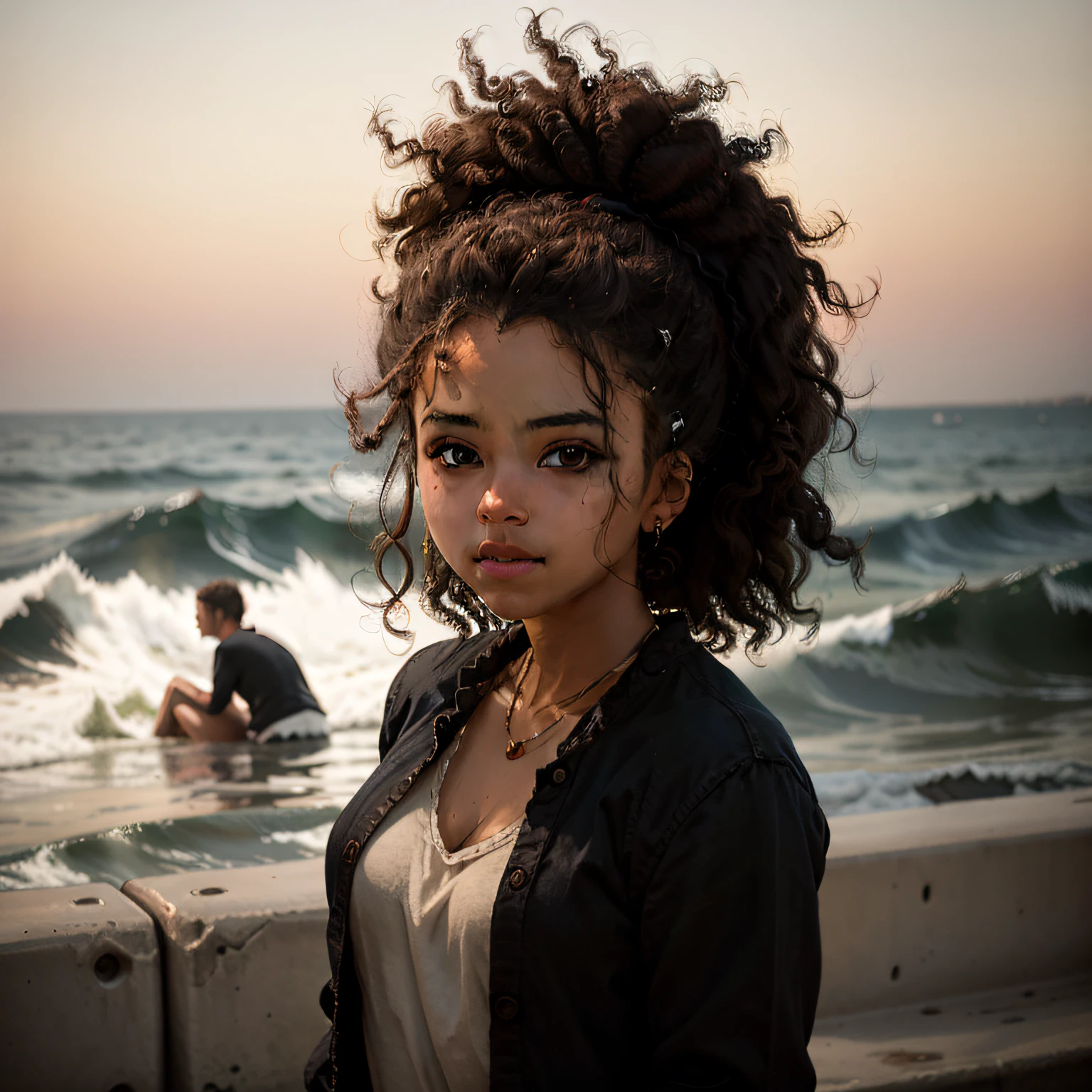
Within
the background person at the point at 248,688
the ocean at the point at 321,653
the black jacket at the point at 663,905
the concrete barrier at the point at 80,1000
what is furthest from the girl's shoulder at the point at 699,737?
the background person at the point at 248,688

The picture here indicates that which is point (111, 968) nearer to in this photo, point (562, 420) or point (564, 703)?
point (564, 703)

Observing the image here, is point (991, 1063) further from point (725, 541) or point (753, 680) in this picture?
point (753, 680)

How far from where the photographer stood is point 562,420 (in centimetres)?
121

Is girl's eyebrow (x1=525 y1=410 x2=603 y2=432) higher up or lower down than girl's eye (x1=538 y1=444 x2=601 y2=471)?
higher up

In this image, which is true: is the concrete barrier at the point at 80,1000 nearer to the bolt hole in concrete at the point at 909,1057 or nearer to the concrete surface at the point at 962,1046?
the concrete surface at the point at 962,1046

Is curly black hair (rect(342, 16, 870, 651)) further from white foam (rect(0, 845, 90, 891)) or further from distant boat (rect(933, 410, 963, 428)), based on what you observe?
distant boat (rect(933, 410, 963, 428))

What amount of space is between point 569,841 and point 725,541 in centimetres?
40

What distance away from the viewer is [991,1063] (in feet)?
7.13

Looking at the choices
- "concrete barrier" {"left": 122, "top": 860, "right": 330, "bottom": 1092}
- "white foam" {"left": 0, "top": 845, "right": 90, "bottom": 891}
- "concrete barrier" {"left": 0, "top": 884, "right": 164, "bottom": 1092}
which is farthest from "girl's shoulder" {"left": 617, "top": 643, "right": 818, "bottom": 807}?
"white foam" {"left": 0, "top": 845, "right": 90, "bottom": 891}

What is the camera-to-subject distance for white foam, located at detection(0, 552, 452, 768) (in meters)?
8.38

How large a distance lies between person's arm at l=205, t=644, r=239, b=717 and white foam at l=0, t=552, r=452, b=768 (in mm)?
1304

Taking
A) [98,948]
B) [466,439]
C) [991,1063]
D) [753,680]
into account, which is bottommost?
[753,680]

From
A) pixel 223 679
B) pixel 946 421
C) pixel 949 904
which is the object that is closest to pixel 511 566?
pixel 949 904

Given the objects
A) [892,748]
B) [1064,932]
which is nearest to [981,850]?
[1064,932]
